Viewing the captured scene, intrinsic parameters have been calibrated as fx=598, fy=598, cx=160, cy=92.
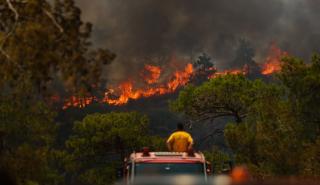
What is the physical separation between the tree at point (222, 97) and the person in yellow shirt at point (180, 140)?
73.6 feet

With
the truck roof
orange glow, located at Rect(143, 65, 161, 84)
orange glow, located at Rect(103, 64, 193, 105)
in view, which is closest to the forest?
the truck roof

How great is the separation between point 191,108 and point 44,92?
27.5 meters

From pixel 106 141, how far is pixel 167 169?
32210mm

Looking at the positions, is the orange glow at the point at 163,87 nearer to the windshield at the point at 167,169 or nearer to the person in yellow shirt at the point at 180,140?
the person in yellow shirt at the point at 180,140

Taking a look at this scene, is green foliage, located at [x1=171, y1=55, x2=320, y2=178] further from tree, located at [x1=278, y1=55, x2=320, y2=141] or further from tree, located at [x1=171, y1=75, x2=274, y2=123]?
tree, located at [x1=171, y1=75, x2=274, y2=123]

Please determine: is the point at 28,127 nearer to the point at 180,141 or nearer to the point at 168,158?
the point at 180,141

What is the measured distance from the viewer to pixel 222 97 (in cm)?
3716

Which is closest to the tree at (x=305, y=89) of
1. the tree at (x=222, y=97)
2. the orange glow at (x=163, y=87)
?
the tree at (x=222, y=97)

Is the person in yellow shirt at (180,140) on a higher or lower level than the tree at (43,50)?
lower

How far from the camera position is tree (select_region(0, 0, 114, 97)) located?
10.8 meters

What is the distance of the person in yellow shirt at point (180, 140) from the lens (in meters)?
14.2

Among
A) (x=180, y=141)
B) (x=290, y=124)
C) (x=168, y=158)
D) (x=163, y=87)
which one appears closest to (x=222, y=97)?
(x=290, y=124)

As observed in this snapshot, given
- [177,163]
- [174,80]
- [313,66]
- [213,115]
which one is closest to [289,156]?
[313,66]

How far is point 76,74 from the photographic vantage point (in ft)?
36.6
